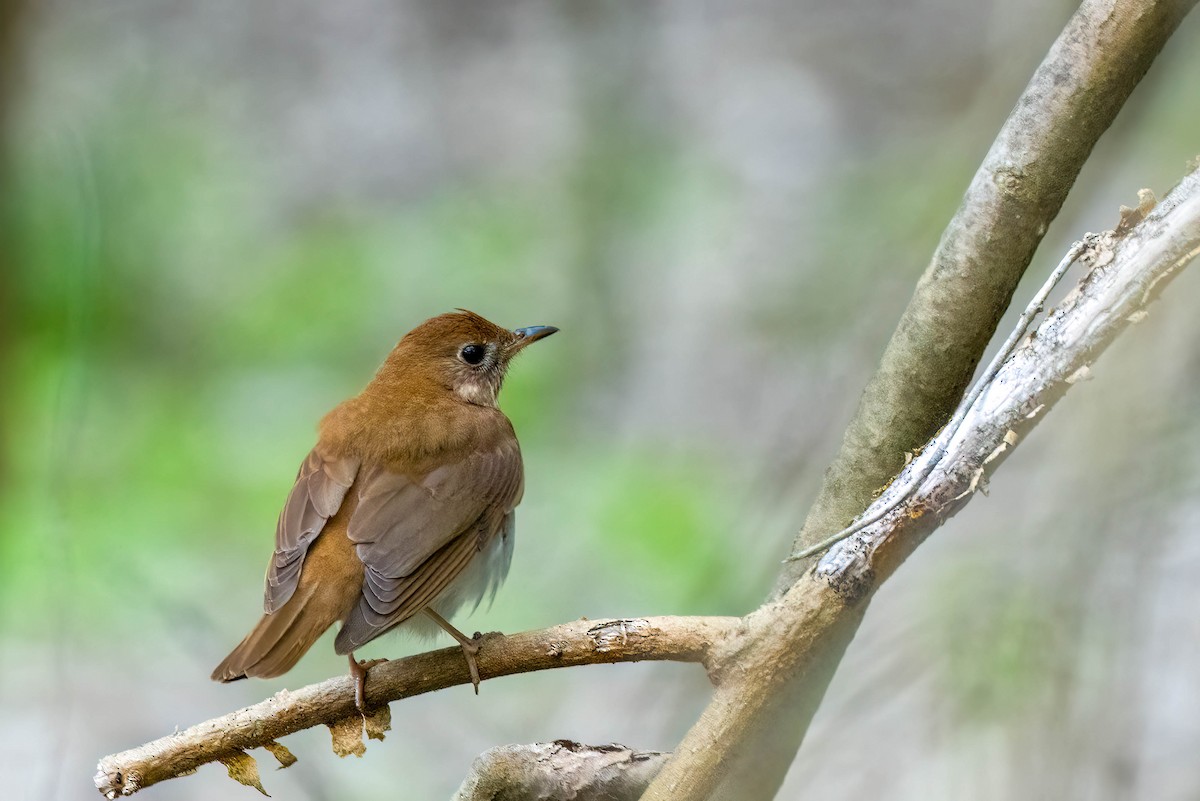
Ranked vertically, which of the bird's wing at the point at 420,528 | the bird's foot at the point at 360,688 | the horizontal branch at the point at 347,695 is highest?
the bird's wing at the point at 420,528

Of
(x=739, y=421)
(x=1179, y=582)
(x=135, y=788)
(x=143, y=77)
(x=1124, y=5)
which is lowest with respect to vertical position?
(x=1179, y=582)

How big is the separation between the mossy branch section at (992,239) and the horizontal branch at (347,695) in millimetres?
262

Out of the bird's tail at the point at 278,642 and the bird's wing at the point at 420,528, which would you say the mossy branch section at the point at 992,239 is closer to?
the bird's wing at the point at 420,528

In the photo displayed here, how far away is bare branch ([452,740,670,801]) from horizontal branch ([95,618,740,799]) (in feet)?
0.55

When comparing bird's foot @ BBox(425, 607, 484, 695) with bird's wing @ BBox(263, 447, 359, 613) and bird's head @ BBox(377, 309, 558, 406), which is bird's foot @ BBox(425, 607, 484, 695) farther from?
bird's head @ BBox(377, 309, 558, 406)

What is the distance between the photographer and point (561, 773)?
2.06 meters

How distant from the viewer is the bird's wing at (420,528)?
230cm

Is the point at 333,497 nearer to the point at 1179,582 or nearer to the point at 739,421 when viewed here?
the point at 739,421

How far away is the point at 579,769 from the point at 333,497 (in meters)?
0.90

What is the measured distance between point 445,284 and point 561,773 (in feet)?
8.19

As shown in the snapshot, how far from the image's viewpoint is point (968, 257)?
6.06 ft

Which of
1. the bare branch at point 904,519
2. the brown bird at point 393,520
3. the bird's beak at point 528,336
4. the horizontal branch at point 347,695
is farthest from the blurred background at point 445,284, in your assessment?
the bare branch at point 904,519

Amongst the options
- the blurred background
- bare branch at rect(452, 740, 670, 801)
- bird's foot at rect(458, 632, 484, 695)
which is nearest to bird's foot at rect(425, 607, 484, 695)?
bird's foot at rect(458, 632, 484, 695)

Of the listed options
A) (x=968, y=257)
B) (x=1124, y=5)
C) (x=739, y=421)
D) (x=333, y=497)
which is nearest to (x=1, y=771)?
(x=333, y=497)
